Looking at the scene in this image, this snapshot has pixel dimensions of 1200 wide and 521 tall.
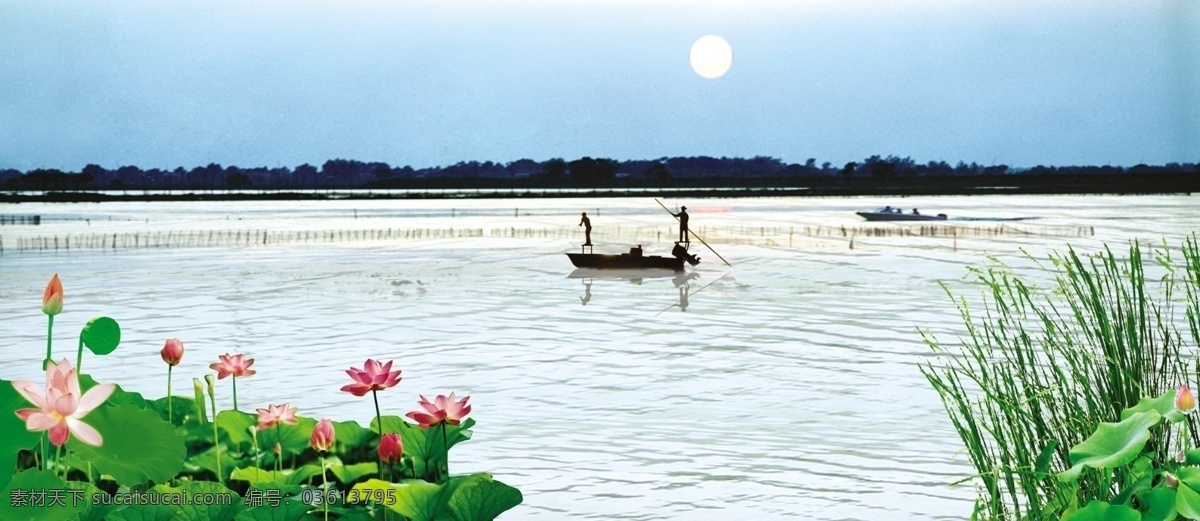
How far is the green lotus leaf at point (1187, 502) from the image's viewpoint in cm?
154

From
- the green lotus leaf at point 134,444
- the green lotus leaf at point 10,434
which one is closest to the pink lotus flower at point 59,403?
the green lotus leaf at point 10,434

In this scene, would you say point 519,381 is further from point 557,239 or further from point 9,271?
point 557,239

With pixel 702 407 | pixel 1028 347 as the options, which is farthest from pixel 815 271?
pixel 1028 347

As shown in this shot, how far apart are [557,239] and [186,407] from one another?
32.4m

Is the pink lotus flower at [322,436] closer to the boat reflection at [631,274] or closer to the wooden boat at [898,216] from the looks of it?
the boat reflection at [631,274]

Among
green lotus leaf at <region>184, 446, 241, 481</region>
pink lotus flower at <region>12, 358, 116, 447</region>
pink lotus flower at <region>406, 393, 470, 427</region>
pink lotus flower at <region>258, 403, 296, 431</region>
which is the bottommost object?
green lotus leaf at <region>184, 446, 241, 481</region>

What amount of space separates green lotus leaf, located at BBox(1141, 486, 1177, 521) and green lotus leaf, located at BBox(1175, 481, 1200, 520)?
0.33 ft

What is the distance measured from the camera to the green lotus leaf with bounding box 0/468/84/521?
1.68 m

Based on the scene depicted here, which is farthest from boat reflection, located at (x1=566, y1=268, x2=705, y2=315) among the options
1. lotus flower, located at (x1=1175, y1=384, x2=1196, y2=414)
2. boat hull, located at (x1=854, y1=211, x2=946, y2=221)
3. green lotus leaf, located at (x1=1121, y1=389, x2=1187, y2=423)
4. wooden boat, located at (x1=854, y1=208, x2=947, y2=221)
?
boat hull, located at (x1=854, y1=211, x2=946, y2=221)

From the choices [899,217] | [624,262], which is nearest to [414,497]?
[624,262]

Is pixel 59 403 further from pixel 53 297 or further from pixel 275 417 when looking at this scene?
pixel 275 417

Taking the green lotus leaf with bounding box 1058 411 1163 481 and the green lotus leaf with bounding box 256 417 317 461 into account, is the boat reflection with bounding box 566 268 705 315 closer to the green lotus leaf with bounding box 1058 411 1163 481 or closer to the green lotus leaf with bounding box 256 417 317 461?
the green lotus leaf with bounding box 256 417 317 461

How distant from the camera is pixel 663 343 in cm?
1030

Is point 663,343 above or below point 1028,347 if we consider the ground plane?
below
